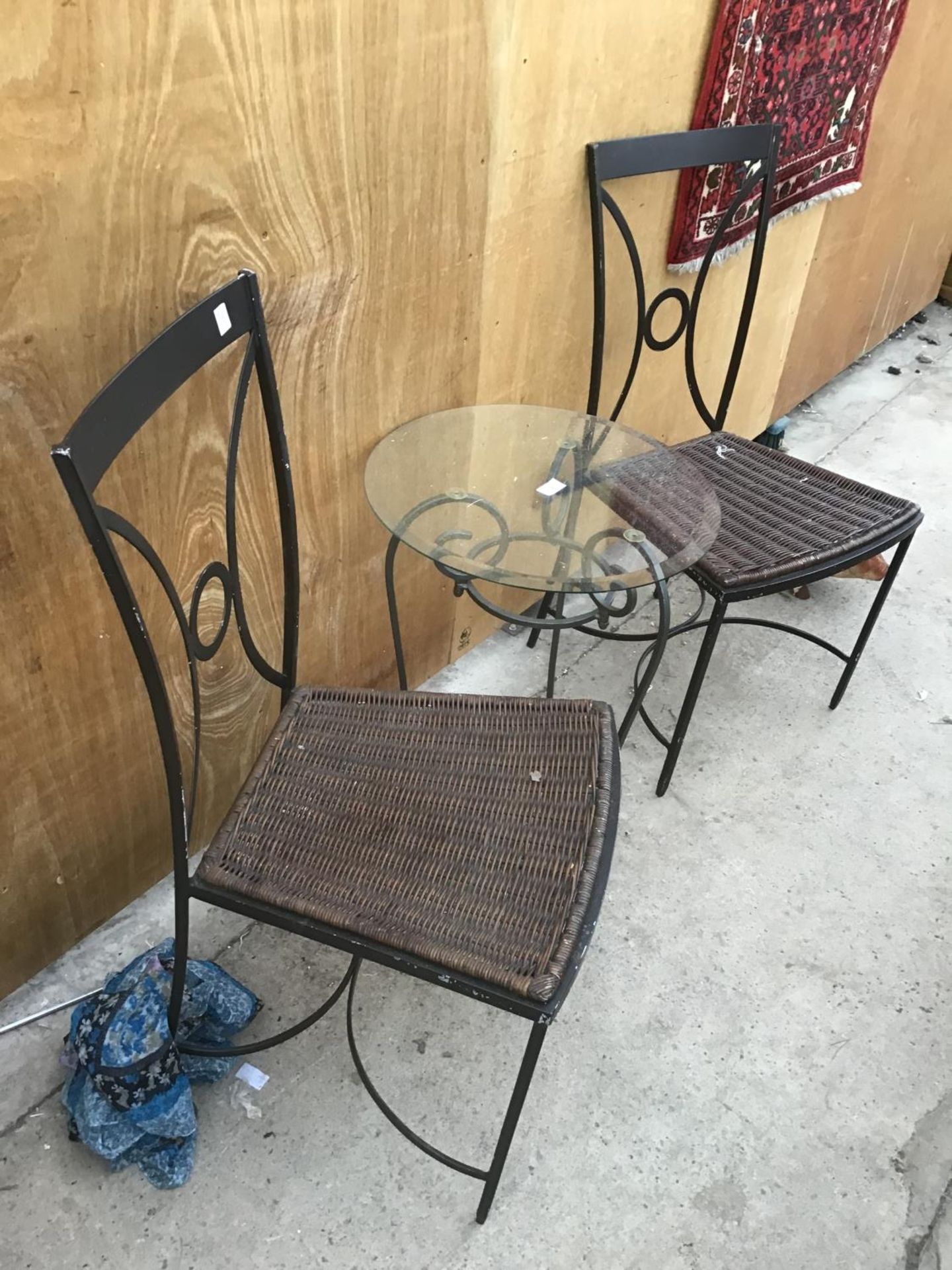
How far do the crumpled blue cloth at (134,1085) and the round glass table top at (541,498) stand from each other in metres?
0.75

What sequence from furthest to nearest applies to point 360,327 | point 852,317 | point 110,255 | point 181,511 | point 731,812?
point 852,317 → point 731,812 → point 360,327 → point 181,511 → point 110,255

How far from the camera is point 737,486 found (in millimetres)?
2002

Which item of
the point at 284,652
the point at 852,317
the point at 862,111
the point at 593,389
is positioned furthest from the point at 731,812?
the point at 852,317

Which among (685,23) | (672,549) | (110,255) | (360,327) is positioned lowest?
(672,549)

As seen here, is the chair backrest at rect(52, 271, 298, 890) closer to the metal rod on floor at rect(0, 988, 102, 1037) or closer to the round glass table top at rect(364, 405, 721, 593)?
the round glass table top at rect(364, 405, 721, 593)

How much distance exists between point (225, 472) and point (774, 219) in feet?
5.46

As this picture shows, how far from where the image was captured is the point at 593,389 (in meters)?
1.96

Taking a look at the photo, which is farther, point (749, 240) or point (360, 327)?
point (749, 240)

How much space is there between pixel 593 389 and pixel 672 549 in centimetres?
52

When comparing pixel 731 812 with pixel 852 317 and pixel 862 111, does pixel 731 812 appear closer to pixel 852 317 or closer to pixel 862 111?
pixel 862 111

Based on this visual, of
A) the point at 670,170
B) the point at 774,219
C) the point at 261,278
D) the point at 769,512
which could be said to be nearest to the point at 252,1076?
the point at 261,278

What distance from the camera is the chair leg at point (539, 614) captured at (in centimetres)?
201

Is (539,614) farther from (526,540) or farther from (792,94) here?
(792,94)

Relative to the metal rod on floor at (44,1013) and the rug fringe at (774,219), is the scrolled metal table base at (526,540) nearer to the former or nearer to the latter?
the metal rod on floor at (44,1013)
